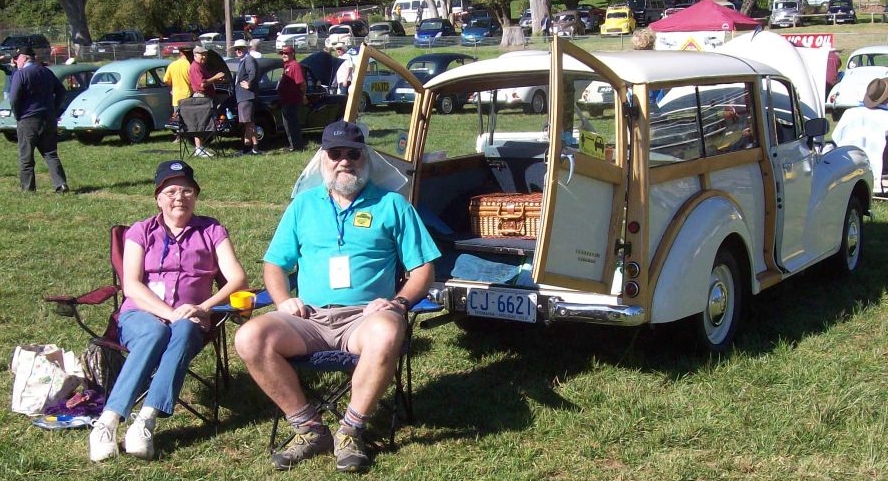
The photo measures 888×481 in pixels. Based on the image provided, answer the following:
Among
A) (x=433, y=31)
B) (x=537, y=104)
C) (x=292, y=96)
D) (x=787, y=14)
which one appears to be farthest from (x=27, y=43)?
(x=537, y=104)

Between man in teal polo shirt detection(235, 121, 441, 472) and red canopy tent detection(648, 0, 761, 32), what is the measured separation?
20.5m

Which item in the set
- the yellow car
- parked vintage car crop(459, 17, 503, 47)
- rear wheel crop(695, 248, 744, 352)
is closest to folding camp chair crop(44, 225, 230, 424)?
rear wheel crop(695, 248, 744, 352)

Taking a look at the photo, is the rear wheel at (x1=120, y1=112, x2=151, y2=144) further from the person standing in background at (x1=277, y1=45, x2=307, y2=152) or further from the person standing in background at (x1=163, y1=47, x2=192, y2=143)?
the person standing in background at (x1=277, y1=45, x2=307, y2=152)

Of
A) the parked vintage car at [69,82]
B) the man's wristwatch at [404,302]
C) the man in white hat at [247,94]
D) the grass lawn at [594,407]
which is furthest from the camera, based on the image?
the parked vintage car at [69,82]

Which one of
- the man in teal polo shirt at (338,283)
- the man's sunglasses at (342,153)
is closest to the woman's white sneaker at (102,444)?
the man in teal polo shirt at (338,283)

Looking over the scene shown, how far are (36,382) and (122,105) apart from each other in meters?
13.3

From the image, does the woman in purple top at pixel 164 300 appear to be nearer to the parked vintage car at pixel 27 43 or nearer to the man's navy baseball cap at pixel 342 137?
the man's navy baseball cap at pixel 342 137

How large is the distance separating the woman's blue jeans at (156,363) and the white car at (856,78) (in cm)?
1659

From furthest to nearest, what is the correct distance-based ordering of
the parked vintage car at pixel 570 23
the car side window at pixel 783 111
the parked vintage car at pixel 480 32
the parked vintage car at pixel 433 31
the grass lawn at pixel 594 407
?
1. the parked vintage car at pixel 570 23
2. the parked vintage car at pixel 433 31
3. the parked vintage car at pixel 480 32
4. the car side window at pixel 783 111
5. the grass lawn at pixel 594 407

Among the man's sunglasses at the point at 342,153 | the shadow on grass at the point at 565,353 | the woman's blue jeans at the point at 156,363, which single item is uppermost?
the man's sunglasses at the point at 342,153

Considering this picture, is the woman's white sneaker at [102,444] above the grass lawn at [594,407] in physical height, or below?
above

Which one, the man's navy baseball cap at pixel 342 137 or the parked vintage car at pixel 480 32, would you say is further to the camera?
the parked vintage car at pixel 480 32

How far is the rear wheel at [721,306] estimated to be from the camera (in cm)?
571

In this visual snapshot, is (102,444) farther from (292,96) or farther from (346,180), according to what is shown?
(292,96)
